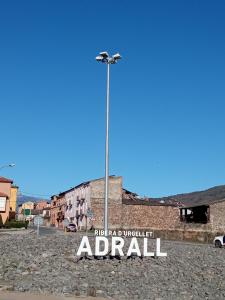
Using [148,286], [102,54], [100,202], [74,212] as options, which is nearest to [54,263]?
[148,286]

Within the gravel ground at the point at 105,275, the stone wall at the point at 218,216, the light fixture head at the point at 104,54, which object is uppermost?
the light fixture head at the point at 104,54

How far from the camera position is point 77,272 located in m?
16.3

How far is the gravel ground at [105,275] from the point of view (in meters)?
14.3

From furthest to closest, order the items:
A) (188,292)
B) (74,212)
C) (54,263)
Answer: (74,212)
(54,263)
(188,292)

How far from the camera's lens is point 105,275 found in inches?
638

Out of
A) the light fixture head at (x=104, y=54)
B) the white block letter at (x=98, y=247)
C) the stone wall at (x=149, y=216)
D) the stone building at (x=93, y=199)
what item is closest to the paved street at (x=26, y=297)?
the white block letter at (x=98, y=247)

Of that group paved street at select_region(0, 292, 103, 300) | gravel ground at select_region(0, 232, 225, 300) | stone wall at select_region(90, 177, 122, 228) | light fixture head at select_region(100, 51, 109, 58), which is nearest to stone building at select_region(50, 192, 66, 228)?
stone wall at select_region(90, 177, 122, 228)

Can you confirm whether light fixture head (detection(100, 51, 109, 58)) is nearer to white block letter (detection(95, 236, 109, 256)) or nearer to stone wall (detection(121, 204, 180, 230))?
white block letter (detection(95, 236, 109, 256))

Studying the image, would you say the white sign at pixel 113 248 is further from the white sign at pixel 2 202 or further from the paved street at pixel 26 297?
the white sign at pixel 2 202

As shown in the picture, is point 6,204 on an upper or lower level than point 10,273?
upper

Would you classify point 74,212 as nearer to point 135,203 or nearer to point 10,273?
point 135,203

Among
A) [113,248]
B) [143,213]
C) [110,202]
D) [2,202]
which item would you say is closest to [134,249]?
[113,248]

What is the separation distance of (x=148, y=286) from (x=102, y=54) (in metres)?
16.2

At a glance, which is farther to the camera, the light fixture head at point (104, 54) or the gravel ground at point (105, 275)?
the light fixture head at point (104, 54)
